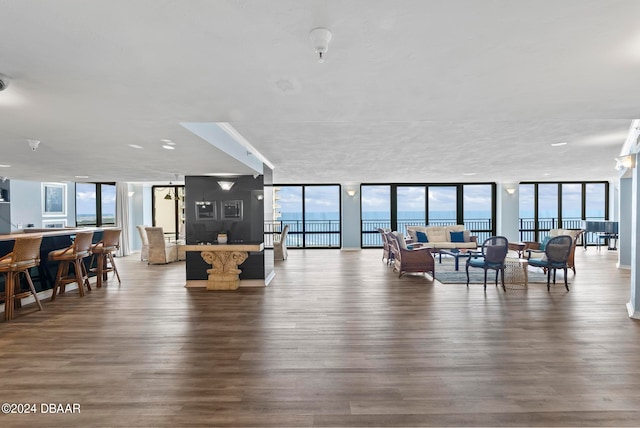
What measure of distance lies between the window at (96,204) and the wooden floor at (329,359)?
6.26 m

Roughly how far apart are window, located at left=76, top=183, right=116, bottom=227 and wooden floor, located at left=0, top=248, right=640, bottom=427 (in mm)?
6260

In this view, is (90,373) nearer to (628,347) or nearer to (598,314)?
(628,347)

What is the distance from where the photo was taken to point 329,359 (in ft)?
9.63

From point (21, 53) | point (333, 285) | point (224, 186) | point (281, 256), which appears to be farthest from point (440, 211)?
point (21, 53)

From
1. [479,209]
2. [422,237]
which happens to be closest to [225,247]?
[422,237]

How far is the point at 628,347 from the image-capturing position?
3.14 metres

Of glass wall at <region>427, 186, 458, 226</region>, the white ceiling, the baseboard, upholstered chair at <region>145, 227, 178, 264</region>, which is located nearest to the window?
upholstered chair at <region>145, 227, 178, 264</region>

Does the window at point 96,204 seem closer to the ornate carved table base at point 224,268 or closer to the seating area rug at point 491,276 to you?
the ornate carved table base at point 224,268

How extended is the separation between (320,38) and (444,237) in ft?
29.1

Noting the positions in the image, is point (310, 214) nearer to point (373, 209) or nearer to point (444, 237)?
point (373, 209)

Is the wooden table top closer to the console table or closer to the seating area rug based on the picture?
the console table

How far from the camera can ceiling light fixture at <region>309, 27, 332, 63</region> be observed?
1502mm

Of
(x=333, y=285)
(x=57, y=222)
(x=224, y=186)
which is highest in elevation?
(x=224, y=186)

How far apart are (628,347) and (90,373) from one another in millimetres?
5004
